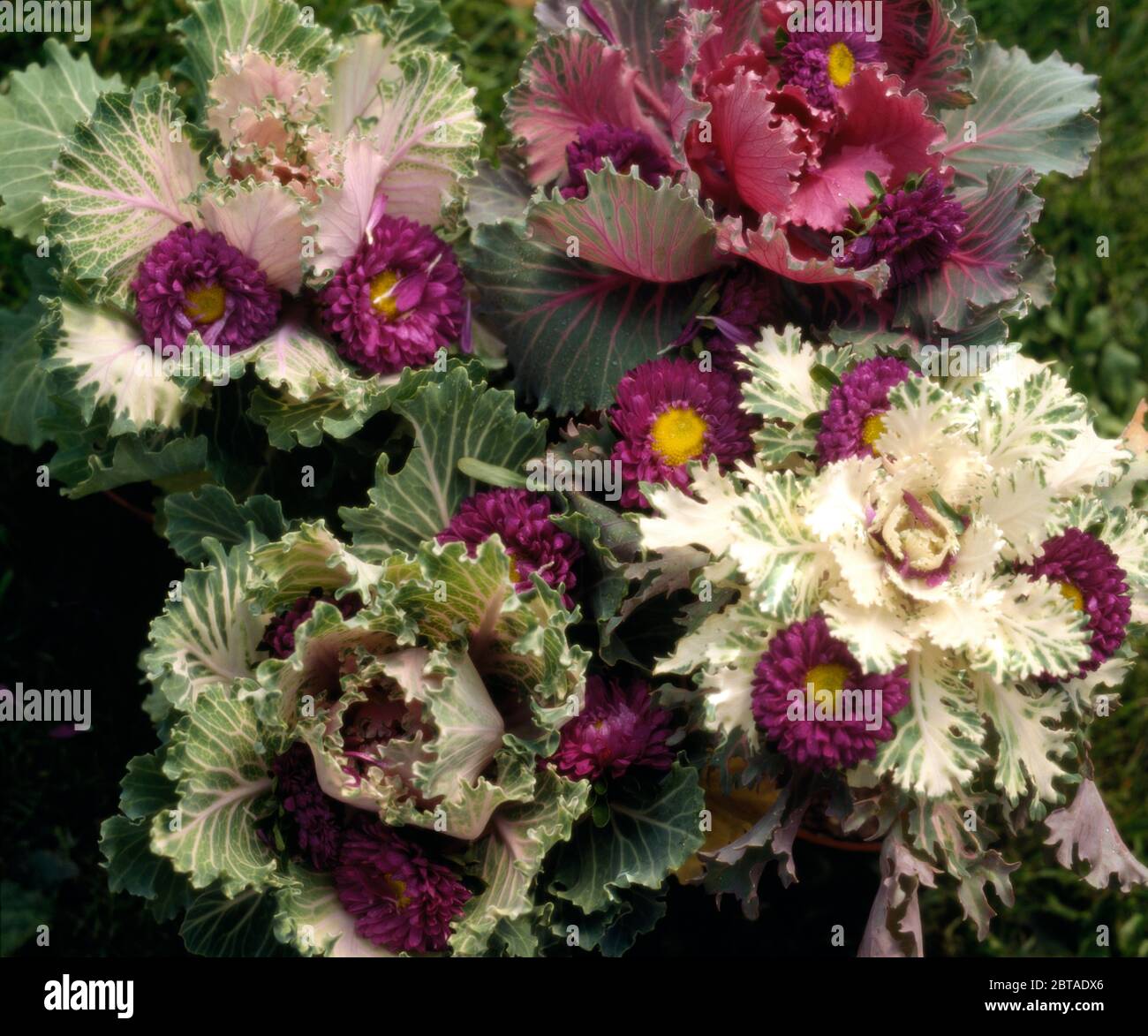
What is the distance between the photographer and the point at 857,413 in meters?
1.39

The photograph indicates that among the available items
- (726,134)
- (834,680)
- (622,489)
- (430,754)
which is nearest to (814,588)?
(834,680)

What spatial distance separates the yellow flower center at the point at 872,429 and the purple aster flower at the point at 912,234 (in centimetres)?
26

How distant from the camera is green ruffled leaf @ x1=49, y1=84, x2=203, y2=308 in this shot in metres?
1.56

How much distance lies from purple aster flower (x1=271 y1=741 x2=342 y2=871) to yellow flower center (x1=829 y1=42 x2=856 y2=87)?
1.03m

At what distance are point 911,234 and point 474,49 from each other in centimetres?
121

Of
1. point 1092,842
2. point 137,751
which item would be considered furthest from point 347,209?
point 1092,842

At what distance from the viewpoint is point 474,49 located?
2.42 m

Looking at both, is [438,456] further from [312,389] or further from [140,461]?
[140,461]

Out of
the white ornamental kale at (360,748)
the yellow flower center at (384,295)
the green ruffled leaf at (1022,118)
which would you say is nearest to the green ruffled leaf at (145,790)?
the white ornamental kale at (360,748)

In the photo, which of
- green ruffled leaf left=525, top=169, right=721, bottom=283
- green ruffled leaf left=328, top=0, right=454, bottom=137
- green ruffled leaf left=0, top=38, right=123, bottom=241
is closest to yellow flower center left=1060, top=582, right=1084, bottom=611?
green ruffled leaf left=525, top=169, right=721, bottom=283

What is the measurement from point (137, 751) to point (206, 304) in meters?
0.85

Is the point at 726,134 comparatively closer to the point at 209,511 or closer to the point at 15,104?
→ the point at 209,511

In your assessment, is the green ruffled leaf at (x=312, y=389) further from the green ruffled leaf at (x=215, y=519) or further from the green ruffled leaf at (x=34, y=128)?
the green ruffled leaf at (x=34, y=128)

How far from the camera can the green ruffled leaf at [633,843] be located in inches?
56.6
